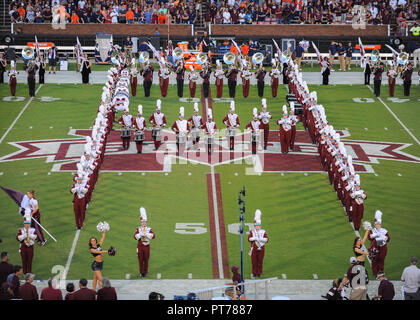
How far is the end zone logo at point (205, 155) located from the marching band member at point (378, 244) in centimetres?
866

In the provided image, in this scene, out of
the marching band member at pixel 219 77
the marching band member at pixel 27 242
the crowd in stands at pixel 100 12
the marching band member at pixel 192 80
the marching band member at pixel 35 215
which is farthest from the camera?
the crowd in stands at pixel 100 12

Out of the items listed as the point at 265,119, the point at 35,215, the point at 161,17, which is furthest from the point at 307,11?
the point at 35,215

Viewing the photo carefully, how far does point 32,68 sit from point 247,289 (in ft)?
70.8

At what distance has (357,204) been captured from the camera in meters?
25.9

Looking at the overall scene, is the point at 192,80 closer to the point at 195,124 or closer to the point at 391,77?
the point at 195,124

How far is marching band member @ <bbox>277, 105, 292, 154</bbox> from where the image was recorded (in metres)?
32.7

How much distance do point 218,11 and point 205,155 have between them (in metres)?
22.2

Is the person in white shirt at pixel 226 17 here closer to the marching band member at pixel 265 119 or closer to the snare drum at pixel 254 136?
the marching band member at pixel 265 119

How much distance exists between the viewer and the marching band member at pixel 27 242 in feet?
75.3

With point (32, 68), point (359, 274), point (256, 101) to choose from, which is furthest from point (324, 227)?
point (32, 68)

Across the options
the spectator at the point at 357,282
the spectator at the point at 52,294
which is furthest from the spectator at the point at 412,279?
the spectator at the point at 52,294

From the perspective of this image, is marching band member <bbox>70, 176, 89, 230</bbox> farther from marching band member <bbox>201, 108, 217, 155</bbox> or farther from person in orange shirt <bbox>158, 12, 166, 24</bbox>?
person in orange shirt <bbox>158, 12, 166, 24</bbox>

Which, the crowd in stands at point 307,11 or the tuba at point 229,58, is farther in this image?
the crowd in stands at point 307,11

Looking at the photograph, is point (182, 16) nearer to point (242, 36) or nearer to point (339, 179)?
point (242, 36)
